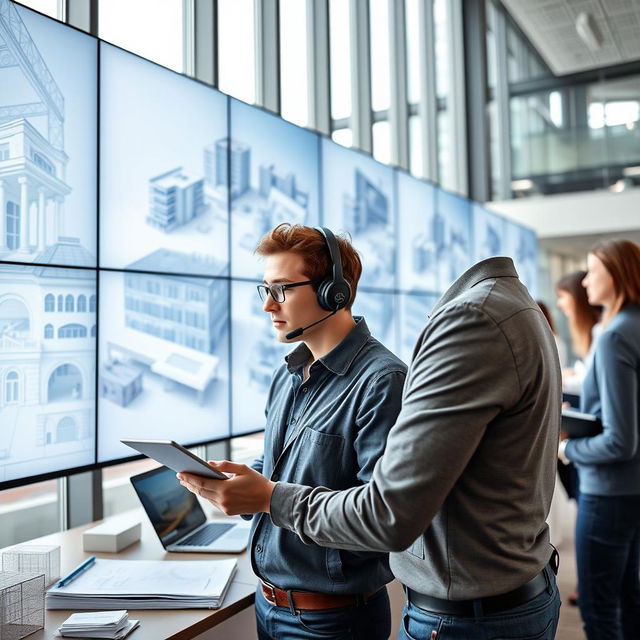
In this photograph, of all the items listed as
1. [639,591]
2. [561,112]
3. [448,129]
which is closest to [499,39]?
[561,112]

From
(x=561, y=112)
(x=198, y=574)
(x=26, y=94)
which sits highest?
(x=561, y=112)

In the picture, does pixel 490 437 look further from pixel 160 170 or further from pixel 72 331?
pixel 160 170

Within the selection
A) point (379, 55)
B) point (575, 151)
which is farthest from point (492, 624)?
point (575, 151)

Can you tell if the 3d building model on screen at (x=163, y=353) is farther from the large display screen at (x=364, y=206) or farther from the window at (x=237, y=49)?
the window at (x=237, y=49)

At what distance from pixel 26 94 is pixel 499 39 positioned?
635cm

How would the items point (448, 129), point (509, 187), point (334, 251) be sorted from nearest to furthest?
point (334, 251) → point (448, 129) → point (509, 187)

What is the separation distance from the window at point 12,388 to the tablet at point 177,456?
2.08ft

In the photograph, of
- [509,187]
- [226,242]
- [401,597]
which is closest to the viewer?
[401,597]

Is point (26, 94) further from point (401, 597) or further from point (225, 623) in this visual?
point (401, 597)

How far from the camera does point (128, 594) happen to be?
1466 millimetres

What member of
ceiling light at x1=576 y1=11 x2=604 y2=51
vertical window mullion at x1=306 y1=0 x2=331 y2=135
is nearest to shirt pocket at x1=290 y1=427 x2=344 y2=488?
vertical window mullion at x1=306 y1=0 x2=331 y2=135

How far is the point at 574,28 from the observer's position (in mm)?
5086

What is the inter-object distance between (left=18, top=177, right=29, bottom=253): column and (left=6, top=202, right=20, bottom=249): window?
0.01 m

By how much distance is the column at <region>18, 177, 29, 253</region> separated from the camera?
69.4 inches
